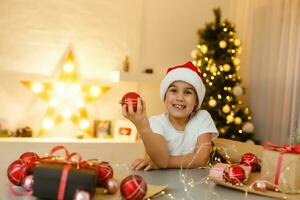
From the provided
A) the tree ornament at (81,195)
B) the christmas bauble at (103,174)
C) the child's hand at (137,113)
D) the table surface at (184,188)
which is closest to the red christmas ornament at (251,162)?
the table surface at (184,188)

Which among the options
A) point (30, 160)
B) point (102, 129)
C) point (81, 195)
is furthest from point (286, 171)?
point (102, 129)

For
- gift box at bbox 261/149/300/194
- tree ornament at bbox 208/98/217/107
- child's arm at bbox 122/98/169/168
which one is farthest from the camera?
tree ornament at bbox 208/98/217/107

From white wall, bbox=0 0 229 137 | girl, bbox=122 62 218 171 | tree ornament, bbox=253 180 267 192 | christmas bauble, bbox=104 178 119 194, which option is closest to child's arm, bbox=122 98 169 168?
girl, bbox=122 62 218 171

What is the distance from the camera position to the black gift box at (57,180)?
839mm

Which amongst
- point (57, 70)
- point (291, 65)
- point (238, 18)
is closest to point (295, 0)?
point (291, 65)

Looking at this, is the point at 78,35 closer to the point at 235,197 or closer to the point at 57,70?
the point at 57,70

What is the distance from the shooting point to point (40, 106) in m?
3.88

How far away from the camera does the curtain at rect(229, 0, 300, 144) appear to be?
3.72m

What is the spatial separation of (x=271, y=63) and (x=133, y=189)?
11.2 ft

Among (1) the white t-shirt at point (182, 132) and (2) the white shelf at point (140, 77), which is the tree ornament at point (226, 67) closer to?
(2) the white shelf at point (140, 77)

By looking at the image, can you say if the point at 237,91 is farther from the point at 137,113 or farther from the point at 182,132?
the point at 137,113

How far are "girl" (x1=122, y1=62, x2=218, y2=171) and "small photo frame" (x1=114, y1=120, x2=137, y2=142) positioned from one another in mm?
2206

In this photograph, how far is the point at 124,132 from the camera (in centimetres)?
394

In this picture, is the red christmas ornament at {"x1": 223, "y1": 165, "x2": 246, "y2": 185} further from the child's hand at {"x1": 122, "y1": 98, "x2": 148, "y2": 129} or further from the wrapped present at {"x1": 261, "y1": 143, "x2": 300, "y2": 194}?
the child's hand at {"x1": 122, "y1": 98, "x2": 148, "y2": 129}
